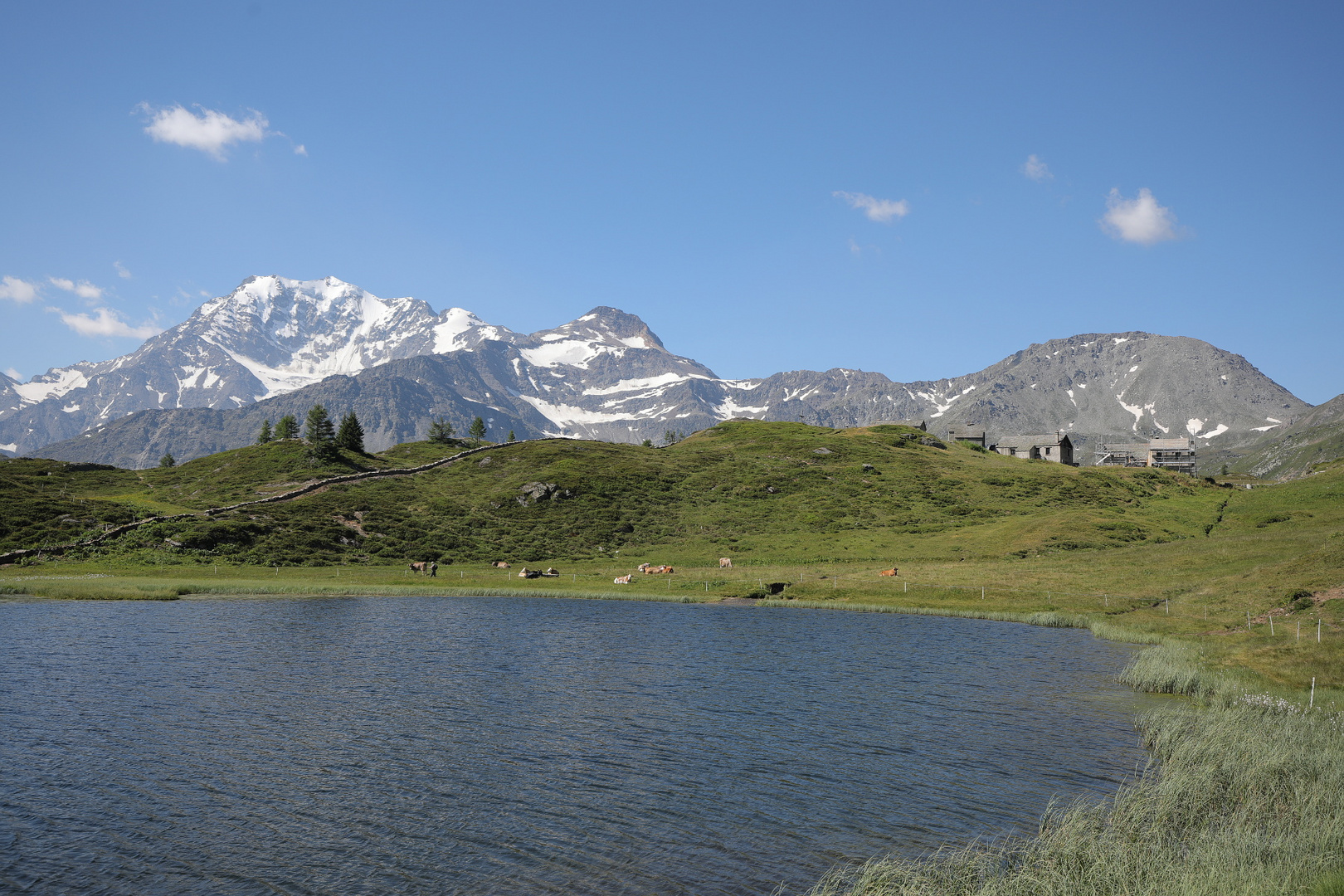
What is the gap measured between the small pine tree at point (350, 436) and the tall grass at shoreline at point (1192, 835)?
550ft

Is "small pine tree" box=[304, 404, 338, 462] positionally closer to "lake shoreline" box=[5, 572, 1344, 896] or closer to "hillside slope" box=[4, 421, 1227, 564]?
"hillside slope" box=[4, 421, 1227, 564]

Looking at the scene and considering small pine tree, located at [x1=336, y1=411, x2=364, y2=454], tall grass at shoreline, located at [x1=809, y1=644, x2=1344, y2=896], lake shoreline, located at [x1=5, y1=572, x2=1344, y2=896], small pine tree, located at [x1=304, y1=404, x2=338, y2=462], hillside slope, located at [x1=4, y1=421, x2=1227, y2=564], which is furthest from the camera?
small pine tree, located at [x1=336, y1=411, x2=364, y2=454]

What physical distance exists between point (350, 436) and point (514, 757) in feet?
528

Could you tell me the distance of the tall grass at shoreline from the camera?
16062mm

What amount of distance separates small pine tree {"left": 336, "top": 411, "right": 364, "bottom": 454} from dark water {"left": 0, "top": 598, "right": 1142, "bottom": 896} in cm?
12540

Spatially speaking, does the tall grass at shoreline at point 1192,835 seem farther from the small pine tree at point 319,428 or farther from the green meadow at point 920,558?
the small pine tree at point 319,428

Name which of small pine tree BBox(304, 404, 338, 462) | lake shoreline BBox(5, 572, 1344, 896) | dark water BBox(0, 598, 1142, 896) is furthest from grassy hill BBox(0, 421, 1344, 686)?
dark water BBox(0, 598, 1142, 896)

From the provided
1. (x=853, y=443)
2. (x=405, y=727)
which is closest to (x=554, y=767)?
(x=405, y=727)

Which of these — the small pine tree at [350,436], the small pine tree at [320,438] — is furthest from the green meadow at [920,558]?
the small pine tree at [350,436]

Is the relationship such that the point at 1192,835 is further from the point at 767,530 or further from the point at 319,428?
the point at 319,428

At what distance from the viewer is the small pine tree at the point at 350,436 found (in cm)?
17262

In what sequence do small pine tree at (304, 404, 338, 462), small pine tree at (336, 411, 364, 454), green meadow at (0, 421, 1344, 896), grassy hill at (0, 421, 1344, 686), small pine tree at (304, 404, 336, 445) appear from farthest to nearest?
1. small pine tree at (336, 411, 364, 454)
2. small pine tree at (304, 404, 336, 445)
3. small pine tree at (304, 404, 338, 462)
4. grassy hill at (0, 421, 1344, 686)
5. green meadow at (0, 421, 1344, 896)

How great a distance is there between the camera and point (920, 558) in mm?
96438

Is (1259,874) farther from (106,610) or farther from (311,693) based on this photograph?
(106,610)
